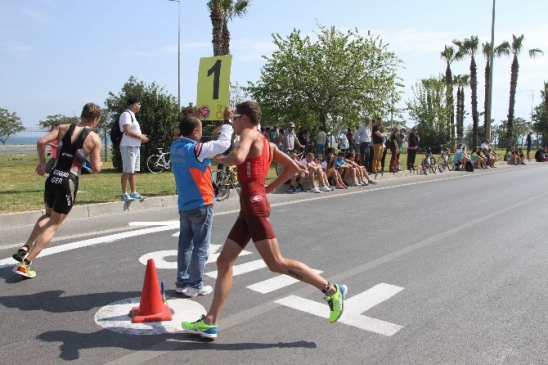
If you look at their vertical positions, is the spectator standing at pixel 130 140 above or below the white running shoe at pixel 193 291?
above

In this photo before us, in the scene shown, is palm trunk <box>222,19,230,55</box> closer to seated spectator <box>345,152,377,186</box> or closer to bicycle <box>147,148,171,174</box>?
bicycle <box>147,148,171,174</box>

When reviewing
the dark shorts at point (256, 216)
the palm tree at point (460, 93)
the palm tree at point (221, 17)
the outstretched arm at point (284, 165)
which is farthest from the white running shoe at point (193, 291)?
the palm tree at point (460, 93)

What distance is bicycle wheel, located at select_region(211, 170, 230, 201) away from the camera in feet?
40.1

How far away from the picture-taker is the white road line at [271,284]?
509cm

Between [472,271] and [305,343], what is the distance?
9.89 feet

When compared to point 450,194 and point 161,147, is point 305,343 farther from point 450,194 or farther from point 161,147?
point 161,147

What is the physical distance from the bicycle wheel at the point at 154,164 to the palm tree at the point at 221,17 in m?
5.55

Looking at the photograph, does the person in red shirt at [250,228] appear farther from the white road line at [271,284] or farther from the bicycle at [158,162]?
the bicycle at [158,162]

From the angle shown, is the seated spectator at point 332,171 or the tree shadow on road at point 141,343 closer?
the tree shadow on road at point 141,343

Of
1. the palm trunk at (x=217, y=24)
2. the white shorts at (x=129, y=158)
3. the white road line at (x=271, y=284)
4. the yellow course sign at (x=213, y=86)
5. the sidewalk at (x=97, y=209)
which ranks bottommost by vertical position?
the white road line at (x=271, y=284)

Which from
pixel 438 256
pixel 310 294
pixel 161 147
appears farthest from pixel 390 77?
pixel 310 294

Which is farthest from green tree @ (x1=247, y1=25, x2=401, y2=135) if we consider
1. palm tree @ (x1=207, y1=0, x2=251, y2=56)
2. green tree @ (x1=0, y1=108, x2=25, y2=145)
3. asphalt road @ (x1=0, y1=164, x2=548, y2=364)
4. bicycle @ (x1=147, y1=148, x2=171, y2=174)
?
green tree @ (x1=0, y1=108, x2=25, y2=145)

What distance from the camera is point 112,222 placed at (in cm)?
867

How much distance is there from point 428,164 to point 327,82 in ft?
27.3
